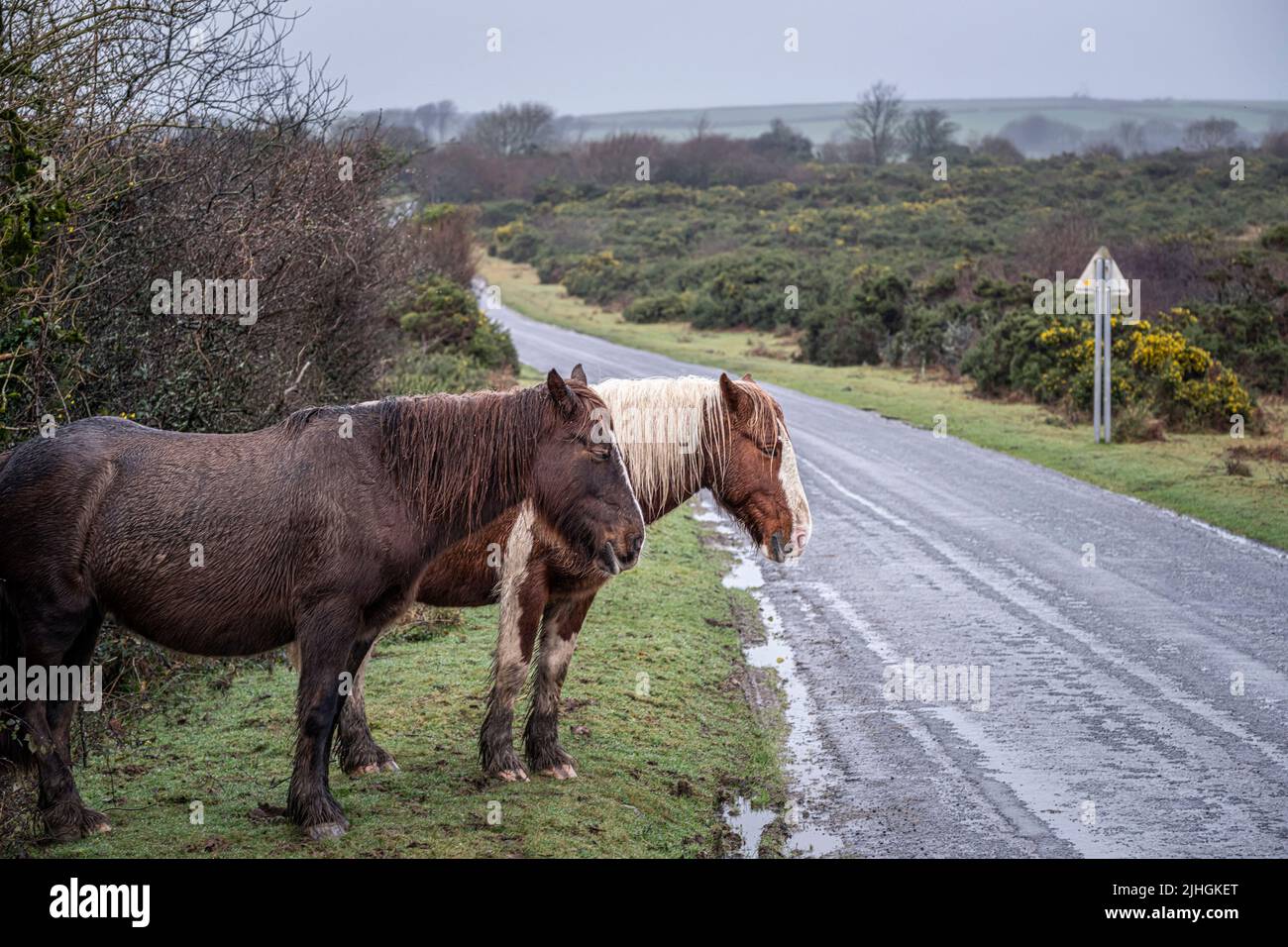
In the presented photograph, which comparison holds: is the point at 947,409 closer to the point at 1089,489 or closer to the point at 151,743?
the point at 1089,489

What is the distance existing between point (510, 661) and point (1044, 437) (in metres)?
17.4

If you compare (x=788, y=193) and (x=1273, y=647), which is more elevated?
(x=788, y=193)

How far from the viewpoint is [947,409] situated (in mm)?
26391

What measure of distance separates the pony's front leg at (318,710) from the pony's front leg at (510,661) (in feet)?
3.42

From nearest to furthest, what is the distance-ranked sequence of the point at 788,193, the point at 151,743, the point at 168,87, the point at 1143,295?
the point at 151,743, the point at 168,87, the point at 1143,295, the point at 788,193

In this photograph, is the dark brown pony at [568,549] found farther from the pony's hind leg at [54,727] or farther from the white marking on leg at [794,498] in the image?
the pony's hind leg at [54,727]

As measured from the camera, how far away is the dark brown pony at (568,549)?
21.9 ft

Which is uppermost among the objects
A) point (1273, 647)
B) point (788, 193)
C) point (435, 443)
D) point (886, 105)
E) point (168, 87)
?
point (886, 105)

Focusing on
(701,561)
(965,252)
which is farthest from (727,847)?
(965,252)

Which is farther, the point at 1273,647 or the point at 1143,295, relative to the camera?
the point at 1143,295

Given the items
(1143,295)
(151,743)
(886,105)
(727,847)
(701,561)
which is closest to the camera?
(727,847)

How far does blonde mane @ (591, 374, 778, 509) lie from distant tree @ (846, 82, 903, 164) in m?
94.0

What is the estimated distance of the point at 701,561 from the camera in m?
13.9

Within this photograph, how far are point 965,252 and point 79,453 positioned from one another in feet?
139
